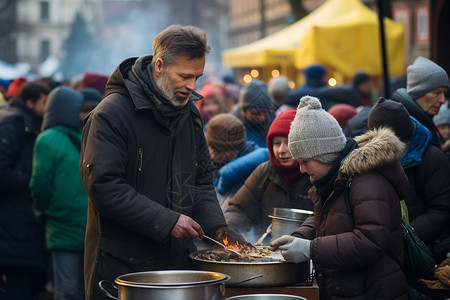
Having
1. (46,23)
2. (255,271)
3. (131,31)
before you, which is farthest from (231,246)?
(46,23)

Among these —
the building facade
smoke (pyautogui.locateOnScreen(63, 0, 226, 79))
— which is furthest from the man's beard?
the building facade

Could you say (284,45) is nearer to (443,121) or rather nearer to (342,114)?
(443,121)

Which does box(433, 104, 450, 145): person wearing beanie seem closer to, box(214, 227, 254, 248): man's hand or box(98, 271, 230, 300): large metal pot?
box(214, 227, 254, 248): man's hand

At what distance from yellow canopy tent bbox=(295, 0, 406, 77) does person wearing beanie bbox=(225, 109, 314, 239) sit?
675cm

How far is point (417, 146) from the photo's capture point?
5074mm

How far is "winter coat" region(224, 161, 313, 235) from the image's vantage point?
5.09 meters

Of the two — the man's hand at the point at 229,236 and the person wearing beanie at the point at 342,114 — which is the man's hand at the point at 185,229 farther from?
the person wearing beanie at the point at 342,114

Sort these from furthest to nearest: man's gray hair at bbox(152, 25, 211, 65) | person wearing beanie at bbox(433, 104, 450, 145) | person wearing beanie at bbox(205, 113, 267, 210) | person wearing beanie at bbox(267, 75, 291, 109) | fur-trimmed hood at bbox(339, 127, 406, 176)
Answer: person wearing beanie at bbox(267, 75, 291, 109), person wearing beanie at bbox(433, 104, 450, 145), person wearing beanie at bbox(205, 113, 267, 210), man's gray hair at bbox(152, 25, 211, 65), fur-trimmed hood at bbox(339, 127, 406, 176)

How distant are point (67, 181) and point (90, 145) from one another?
2847 mm

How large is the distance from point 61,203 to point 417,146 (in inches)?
125

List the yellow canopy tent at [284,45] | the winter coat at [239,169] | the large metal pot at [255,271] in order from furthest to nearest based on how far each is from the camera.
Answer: the yellow canopy tent at [284,45]
the winter coat at [239,169]
the large metal pot at [255,271]

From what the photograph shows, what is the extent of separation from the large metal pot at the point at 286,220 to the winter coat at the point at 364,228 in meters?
0.55

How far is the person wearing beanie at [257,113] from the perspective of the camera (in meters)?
6.71

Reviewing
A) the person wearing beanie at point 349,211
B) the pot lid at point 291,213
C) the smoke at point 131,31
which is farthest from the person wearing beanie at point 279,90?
the smoke at point 131,31
